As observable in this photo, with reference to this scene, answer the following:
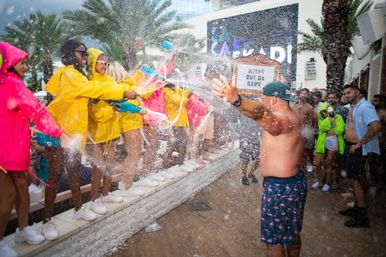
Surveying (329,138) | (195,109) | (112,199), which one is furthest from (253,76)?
(112,199)

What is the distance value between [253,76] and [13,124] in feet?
17.4

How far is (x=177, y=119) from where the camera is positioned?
6.39 meters

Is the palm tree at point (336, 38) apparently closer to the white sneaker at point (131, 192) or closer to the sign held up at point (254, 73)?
the sign held up at point (254, 73)

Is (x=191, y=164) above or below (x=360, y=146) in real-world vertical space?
below

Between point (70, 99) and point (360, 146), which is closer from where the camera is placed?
point (70, 99)

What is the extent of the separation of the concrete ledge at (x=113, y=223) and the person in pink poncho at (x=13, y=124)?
1.58 ft

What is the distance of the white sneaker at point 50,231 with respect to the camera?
127 inches

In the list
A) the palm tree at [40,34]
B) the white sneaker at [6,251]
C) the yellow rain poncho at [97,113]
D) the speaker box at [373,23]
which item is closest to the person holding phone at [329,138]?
the speaker box at [373,23]

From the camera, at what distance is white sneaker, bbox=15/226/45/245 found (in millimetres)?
3135

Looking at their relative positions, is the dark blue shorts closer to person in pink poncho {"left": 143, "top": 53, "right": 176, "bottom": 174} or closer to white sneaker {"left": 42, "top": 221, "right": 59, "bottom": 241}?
white sneaker {"left": 42, "top": 221, "right": 59, "bottom": 241}

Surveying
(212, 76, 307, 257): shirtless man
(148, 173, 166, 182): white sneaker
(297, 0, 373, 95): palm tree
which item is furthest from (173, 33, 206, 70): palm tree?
(212, 76, 307, 257): shirtless man

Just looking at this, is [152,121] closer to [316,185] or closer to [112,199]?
[112,199]

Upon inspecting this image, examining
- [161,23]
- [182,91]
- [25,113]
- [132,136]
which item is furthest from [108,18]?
[25,113]

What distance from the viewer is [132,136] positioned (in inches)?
188
